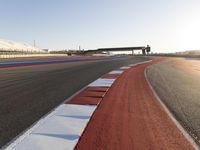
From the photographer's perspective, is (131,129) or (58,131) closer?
(58,131)

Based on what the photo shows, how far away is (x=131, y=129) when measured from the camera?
565 cm

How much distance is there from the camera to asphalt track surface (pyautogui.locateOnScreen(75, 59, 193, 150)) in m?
4.71

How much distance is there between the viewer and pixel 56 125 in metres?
5.82

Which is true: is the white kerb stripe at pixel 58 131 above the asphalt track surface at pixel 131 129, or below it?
above

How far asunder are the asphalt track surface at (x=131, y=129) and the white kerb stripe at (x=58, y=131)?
19 cm

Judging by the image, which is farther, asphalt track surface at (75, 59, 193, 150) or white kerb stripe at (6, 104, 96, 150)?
asphalt track surface at (75, 59, 193, 150)

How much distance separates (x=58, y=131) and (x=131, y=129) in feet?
5.17

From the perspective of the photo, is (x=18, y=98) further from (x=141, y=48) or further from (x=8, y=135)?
(x=141, y=48)

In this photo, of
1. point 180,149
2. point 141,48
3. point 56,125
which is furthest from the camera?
point 141,48

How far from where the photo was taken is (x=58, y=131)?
17.7ft

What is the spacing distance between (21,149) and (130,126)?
2.54 metres

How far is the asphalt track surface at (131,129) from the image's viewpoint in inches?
185

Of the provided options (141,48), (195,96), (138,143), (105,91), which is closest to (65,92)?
(105,91)

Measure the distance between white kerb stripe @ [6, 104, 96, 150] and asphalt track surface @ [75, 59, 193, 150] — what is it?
0.19 m
